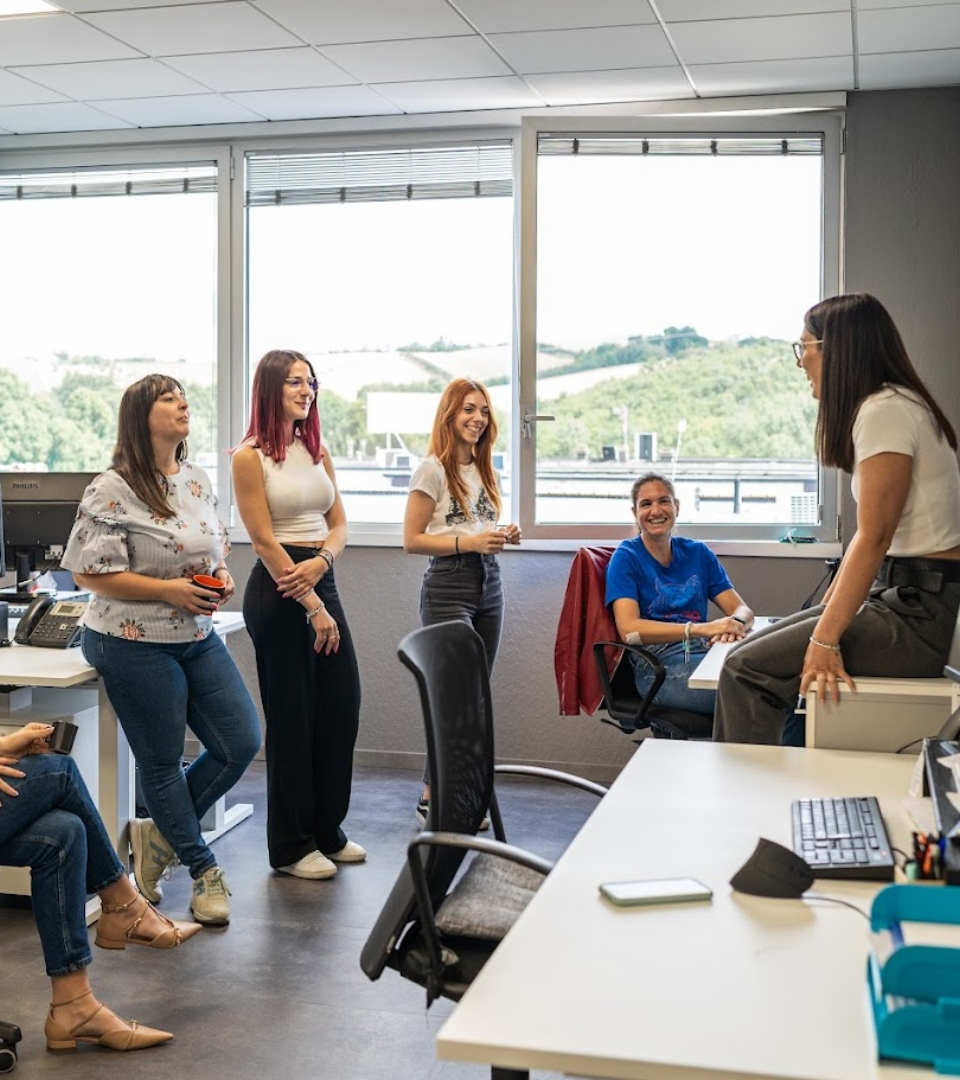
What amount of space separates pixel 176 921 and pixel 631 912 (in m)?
2.22

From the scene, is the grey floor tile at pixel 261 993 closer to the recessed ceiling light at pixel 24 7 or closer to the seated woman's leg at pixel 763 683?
the seated woman's leg at pixel 763 683

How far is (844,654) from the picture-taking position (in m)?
2.82

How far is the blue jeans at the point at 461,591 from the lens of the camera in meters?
4.35

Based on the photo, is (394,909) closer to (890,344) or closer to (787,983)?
(787,983)

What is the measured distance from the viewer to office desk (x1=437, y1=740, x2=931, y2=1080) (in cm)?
129

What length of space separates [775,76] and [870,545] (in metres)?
2.55

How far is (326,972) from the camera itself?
10.7 ft

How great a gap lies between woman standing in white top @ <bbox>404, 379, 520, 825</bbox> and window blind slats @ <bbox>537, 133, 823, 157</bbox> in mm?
1137

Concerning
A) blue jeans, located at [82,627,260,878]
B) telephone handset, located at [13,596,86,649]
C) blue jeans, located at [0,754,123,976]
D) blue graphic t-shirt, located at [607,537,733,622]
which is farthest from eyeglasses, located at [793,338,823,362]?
telephone handset, located at [13,596,86,649]

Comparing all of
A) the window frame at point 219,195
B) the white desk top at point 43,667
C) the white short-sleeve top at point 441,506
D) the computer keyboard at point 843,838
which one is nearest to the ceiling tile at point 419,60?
the window frame at point 219,195

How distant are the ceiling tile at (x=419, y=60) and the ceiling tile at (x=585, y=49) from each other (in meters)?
0.08

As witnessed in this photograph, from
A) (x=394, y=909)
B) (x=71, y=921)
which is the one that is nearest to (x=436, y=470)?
(x=71, y=921)

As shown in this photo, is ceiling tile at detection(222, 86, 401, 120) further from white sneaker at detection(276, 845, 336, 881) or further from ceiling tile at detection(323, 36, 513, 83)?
white sneaker at detection(276, 845, 336, 881)

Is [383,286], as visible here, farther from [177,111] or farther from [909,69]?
[909,69]
